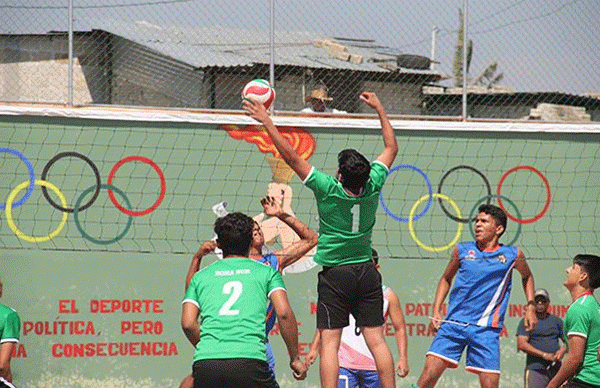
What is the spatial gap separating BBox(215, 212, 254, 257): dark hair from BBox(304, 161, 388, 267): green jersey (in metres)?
1.21

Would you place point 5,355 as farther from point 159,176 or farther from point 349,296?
point 159,176

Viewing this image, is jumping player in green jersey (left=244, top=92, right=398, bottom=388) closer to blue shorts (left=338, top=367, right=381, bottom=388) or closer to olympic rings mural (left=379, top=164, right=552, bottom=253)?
blue shorts (left=338, top=367, right=381, bottom=388)

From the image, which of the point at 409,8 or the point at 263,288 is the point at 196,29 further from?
the point at 263,288

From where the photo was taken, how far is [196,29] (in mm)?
14742

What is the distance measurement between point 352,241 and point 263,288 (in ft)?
5.30

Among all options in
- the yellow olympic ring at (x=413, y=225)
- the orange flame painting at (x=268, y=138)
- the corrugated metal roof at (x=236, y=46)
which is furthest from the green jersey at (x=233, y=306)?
the corrugated metal roof at (x=236, y=46)

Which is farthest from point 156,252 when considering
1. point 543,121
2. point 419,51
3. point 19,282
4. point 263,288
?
point 263,288

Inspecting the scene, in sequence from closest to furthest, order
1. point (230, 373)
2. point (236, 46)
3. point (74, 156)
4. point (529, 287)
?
point (230, 373) < point (529, 287) < point (74, 156) < point (236, 46)

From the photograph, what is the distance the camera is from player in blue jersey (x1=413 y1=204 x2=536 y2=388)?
10812 millimetres

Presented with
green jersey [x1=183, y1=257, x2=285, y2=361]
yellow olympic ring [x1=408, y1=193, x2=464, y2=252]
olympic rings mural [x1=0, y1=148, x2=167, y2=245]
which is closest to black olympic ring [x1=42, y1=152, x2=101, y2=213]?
olympic rings mural [x1=0, y1=148, x2=167, y2=245]

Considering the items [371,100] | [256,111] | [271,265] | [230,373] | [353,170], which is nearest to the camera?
[230,373]

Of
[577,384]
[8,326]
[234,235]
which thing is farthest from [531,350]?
[234,235]

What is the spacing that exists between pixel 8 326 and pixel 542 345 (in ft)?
23.5

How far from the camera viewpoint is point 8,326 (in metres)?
9.52
